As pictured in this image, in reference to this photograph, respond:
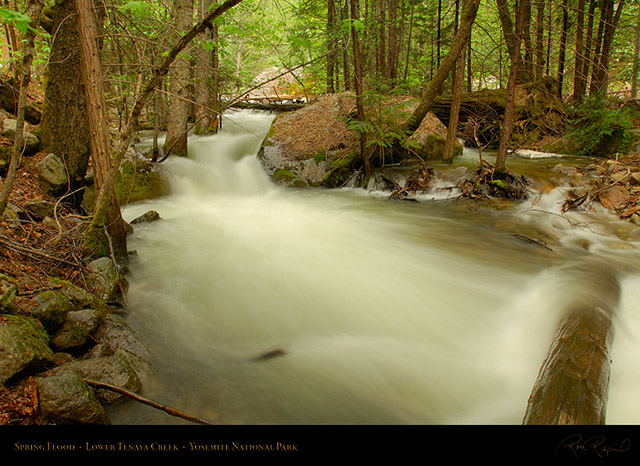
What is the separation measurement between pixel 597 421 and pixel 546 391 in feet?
0.98

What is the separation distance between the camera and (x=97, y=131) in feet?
12.2

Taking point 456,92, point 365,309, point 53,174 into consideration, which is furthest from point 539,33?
point 53,174

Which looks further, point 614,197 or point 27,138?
point 614,197

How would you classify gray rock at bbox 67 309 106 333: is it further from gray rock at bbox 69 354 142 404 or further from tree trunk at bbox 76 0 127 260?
tree trunk at bbox 76 0 127 260

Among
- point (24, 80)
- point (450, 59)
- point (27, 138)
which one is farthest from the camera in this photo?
point (450, 59)

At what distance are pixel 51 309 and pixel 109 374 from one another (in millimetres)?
741

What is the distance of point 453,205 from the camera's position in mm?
7496

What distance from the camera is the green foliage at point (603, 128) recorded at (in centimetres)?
900

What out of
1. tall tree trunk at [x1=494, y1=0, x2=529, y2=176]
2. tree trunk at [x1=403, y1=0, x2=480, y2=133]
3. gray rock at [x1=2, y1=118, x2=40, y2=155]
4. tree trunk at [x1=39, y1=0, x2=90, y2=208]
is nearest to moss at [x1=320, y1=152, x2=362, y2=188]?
tree trunk at [x1=403, y1=0, x2=480, y2=133]

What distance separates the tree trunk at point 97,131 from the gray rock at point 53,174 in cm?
148

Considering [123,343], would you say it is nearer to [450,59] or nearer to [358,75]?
[358,75]

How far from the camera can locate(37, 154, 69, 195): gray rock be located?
4.88 meters

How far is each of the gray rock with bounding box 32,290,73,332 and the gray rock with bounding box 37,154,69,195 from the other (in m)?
2.75

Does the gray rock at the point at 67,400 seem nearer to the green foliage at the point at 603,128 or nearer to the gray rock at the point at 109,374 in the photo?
the gray rock at the point at 109,374
